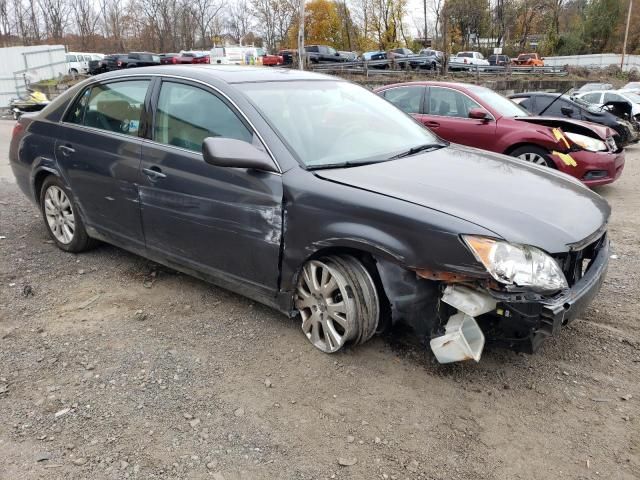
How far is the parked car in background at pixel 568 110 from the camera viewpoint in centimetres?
1109

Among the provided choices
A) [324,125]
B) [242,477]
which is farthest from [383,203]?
[242,477]

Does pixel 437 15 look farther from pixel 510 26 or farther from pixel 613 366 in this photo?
pixel 613 366

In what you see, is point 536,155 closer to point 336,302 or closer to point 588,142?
point 588,142

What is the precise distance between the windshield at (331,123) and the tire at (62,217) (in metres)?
2.07

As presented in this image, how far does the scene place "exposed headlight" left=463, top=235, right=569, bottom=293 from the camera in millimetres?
2545

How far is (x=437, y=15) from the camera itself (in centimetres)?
5484

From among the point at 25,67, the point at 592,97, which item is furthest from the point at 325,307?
the point at 25,67

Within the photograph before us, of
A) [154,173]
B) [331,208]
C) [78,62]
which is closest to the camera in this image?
[331,208]

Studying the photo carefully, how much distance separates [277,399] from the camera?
2818mm

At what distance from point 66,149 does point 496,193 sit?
3.40m

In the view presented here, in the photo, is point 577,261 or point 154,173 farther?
point 154,173

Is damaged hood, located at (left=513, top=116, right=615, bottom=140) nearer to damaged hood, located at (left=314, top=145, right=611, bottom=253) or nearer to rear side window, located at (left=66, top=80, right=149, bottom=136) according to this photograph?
damaged hood, located at (left=314, top=145, right=611, bottom=253)

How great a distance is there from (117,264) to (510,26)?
68.0 m

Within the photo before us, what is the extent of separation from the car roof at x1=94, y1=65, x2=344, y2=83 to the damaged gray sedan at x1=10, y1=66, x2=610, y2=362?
2cm
